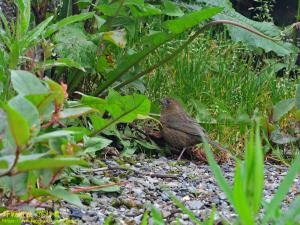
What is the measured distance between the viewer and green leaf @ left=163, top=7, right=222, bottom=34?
3.79m

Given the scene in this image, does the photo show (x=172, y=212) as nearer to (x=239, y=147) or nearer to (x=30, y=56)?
(x=30, y=56)

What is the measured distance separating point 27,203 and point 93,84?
7.98 feet

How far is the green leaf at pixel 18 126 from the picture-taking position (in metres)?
1.51

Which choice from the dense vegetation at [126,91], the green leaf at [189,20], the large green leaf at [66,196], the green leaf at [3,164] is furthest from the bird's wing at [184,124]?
the green leaf at [3,164]

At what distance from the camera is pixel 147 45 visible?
4.25 metres

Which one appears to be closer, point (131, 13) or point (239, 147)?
point (131, 13)

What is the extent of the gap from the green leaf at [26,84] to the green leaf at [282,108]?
2945 mm

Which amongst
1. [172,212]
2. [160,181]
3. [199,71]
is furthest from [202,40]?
[172,212]

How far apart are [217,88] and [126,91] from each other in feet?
3.11

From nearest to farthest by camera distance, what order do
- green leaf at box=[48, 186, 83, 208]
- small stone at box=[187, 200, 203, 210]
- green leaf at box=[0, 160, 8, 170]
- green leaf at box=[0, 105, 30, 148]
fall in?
1. green leaf at box=[0, 105, 30, 148]
2. green leaf at box=[0, 160, 8, 170]
3. green leaf at box=[48, 186, 83, 208]
4. small stone at box=[187, 200, 203, 210]

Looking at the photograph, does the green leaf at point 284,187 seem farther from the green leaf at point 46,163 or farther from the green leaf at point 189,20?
the green leaf at point 189,20

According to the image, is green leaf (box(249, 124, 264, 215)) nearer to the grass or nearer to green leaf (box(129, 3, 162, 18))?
green leaf (box(129, 3, 162, 18))

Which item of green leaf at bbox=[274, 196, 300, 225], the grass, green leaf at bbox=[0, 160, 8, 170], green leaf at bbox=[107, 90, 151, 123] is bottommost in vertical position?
the grass

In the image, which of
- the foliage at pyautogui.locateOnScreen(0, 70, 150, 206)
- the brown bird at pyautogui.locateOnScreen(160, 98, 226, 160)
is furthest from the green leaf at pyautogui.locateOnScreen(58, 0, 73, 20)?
the foliage at pyautogui.locateOnScreen(0, 70, 150, 206)
